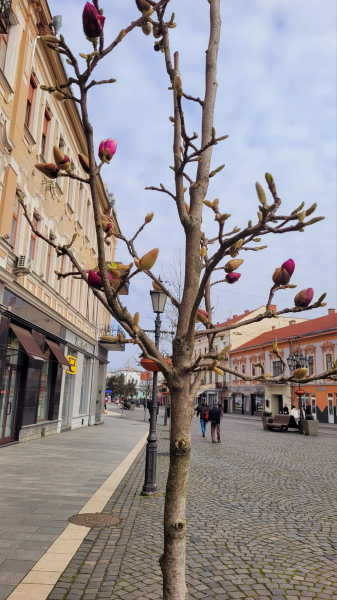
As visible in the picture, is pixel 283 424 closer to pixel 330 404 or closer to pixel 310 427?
pixel 310 427

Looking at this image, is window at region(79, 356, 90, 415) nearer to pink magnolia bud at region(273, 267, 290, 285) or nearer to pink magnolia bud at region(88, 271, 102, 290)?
pink magnolia bud at region(88, 271, 102, 290)

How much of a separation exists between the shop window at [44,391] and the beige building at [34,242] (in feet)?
0.12

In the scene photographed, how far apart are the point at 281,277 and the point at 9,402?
11.9 meters

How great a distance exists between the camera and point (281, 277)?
6.95 ft

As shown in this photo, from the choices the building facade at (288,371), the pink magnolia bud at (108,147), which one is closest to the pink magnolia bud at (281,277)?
the pink magnolia bud at (108,147)

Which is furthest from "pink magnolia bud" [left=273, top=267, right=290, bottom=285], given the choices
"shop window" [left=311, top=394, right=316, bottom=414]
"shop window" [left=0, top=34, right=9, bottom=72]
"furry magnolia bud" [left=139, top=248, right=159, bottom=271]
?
"shop window" [left=311, top=394, right=316, bottom=414]

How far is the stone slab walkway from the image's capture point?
4551mm

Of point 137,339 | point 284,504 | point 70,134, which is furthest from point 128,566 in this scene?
point 70,134

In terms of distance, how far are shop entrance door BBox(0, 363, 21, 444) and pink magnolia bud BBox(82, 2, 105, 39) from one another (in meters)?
11.1

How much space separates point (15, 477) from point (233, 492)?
13.1 feet

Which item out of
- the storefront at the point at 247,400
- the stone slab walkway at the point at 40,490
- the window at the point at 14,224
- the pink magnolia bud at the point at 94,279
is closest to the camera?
the pink magnolia bud at the point at 94,279

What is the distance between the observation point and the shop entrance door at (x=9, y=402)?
39.5 feet

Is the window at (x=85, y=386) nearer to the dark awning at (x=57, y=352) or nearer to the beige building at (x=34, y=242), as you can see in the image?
the beige building at (x=34, y=242)

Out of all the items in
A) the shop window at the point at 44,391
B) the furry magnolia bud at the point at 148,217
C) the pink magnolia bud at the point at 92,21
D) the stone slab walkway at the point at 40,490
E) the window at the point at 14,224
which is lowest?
the stone slab walkway at the point at 40,490
